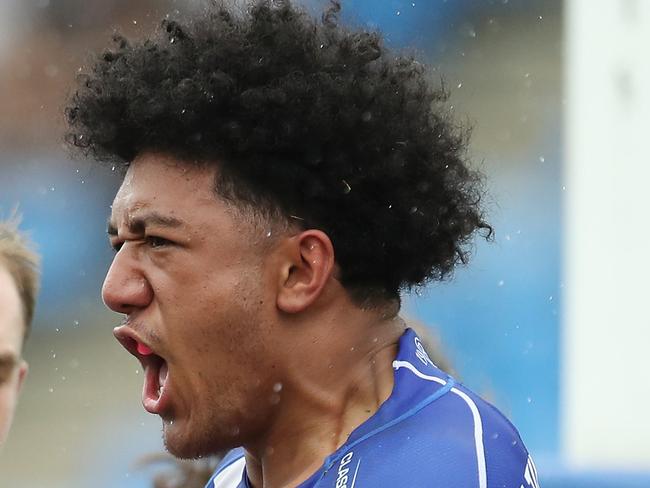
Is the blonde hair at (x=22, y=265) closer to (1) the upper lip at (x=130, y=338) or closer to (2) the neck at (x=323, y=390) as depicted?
(1) the upper lip at (x=130, y=338)

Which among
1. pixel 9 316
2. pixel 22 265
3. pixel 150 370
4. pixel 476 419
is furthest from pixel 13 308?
pixel 476 419

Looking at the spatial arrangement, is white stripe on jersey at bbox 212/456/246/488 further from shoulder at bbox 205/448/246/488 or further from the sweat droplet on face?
the sweat droplet on face

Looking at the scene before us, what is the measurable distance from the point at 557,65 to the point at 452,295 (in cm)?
148

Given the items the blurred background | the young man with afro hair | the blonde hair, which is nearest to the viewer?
the young man with afro hair

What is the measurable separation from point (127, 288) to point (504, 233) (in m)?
4.81

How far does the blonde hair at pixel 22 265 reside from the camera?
4289 mm

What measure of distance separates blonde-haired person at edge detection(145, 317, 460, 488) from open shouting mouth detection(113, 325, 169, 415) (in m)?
1.45

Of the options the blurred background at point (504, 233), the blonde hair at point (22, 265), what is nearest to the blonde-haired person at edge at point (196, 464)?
the blonde hair at point (22, 265)

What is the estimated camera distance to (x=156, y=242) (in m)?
2.63

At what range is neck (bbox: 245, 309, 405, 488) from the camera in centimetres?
258

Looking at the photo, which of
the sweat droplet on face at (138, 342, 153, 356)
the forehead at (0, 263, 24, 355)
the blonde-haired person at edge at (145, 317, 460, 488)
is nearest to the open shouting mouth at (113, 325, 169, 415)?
the sweat droplet on face at (138, 342, 153, 356)

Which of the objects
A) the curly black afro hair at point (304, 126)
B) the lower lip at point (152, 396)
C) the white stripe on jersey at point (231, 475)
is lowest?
the white stripe on jersey at point (231, 475)

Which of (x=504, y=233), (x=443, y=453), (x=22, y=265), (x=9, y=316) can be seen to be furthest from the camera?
(x=504, y=233)

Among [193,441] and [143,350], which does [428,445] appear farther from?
[143,350]
